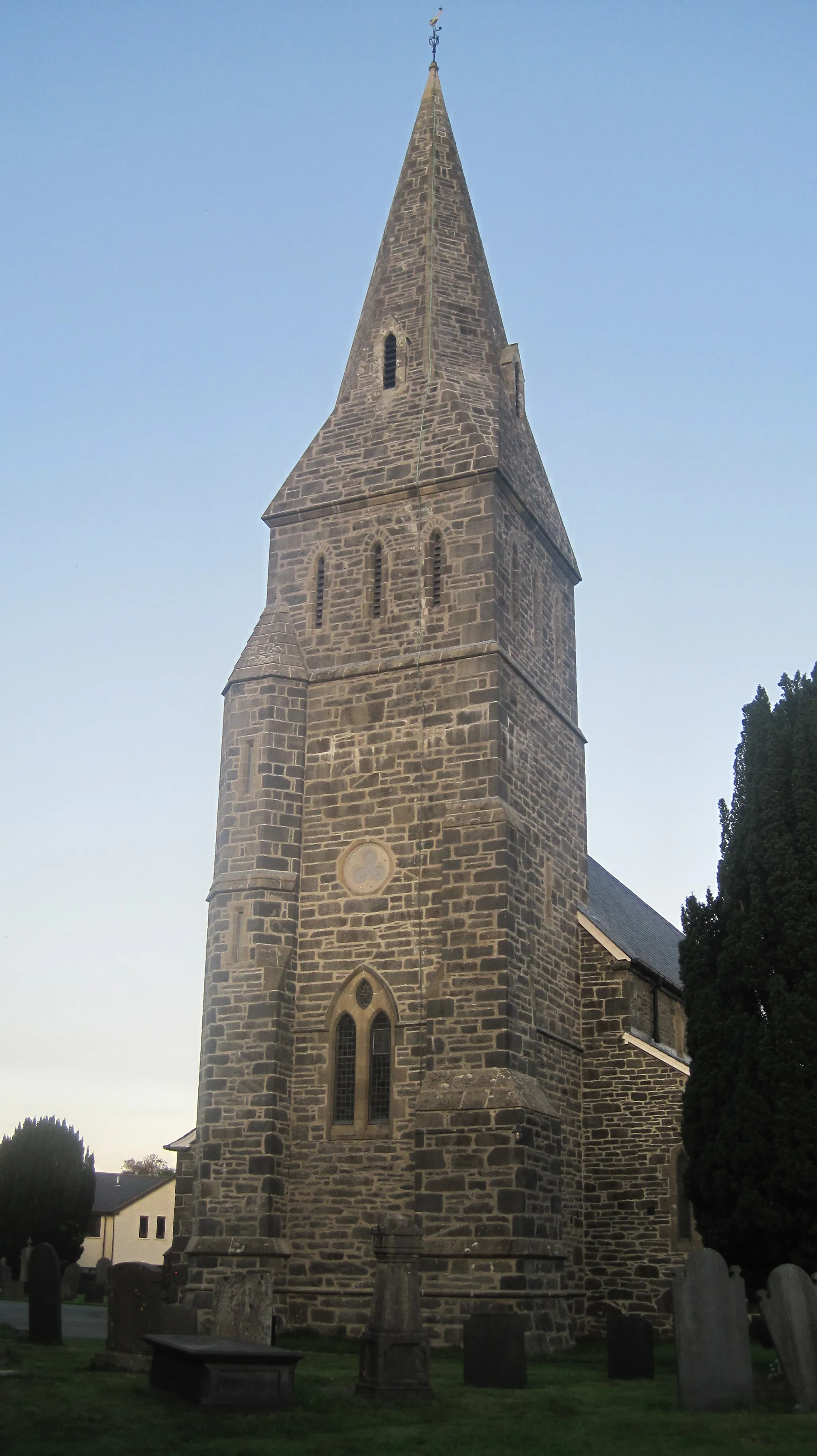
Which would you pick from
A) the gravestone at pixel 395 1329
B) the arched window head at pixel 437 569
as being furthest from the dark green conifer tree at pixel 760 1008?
the gravestone at pixel 395 1329

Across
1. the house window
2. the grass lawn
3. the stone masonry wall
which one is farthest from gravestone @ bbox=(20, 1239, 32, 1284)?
the grass lawn

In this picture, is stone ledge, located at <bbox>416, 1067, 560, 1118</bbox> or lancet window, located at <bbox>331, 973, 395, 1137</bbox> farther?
lancet window, located at <bbox>331, 973, 395, 1137</bbox>

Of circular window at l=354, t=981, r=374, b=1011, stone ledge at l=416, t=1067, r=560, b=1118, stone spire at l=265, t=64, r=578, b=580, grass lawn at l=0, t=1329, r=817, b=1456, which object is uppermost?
stone spire at l=265, t=64, r=578, b=580

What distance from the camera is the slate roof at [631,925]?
2525 centimetres

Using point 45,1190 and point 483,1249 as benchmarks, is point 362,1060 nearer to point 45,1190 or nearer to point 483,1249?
point 483,1249

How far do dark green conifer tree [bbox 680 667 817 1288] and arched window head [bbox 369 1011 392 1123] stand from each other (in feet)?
14.4

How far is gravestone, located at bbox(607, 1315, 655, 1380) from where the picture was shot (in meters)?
14.7

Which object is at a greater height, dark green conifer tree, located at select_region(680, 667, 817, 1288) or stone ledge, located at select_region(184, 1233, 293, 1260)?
dark green conifer tree, located at select_region(680, 667, 817, 1288)

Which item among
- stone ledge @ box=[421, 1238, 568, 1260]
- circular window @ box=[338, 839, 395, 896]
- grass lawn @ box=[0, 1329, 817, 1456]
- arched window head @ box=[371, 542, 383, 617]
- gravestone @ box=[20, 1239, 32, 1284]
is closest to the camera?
grass lawn @ box=[0, 1329, 817, 1456]

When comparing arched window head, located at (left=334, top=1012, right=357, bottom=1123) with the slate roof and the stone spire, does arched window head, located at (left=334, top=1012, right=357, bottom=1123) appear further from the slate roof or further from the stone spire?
the stone spire

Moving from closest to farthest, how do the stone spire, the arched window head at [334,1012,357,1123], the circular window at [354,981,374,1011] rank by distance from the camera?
the arched window head at [334,1012,357,1123]
the circular window at [354,981,374,1011]
the stone spire

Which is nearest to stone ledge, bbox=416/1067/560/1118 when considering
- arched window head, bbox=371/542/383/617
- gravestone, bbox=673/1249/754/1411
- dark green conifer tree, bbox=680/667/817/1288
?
dark green conifer tree, bbox=680/667/817/1288

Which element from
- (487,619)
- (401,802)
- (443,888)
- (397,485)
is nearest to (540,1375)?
(443,888)

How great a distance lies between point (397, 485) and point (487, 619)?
11.0ft
